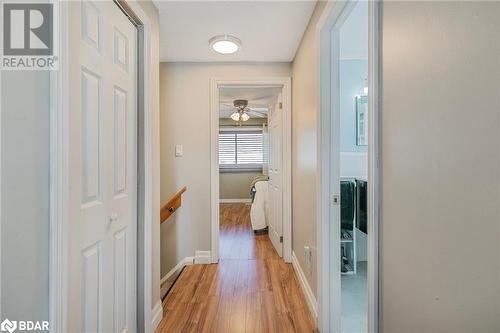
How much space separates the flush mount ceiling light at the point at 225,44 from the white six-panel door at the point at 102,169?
88 cm

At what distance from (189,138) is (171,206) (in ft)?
2.72

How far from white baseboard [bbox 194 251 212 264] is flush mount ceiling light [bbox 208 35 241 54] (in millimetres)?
2200

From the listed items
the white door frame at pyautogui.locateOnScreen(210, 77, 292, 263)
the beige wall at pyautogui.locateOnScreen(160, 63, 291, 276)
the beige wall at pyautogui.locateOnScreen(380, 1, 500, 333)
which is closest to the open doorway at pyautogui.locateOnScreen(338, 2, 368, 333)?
the white door frame at pyautogui.locateOnScreen(210, 77, 292, 263)

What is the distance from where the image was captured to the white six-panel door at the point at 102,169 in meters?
1.03

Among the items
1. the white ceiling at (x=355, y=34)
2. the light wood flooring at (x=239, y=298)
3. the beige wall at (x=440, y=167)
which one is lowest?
the light wood flooring at (x=239, y=298)

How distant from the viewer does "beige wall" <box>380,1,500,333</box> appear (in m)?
0.55

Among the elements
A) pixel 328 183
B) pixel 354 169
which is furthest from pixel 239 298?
pixel 354 169

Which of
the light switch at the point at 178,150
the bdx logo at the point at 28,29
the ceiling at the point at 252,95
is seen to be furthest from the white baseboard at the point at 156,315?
the ceiling at the point at 252,95

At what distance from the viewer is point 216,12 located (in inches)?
75.9

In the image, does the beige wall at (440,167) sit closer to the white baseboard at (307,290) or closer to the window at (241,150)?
the white baseboard at (307,290)

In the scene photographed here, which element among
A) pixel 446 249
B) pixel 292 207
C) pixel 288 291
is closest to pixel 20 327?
pixel 446 249

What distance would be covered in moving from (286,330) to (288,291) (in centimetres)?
52

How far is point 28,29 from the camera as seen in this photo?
88 cm

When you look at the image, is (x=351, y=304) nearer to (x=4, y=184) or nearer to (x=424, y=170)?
(x=424, y=170)
